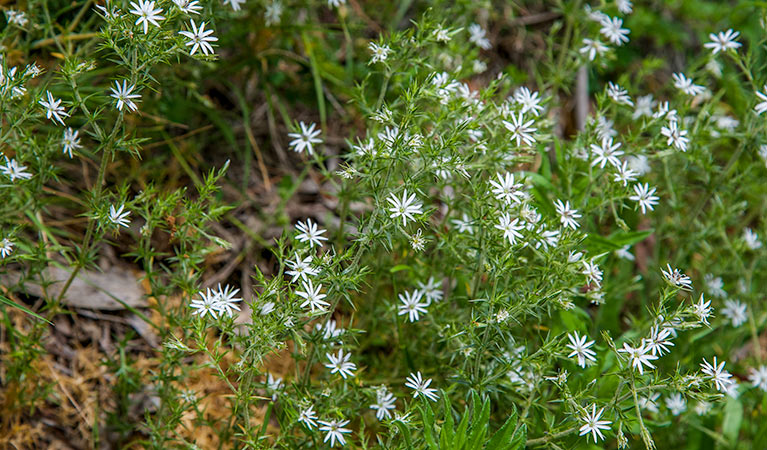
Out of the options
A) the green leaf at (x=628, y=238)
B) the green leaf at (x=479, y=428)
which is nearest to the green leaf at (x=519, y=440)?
the green leaf at (x=479, y=428)

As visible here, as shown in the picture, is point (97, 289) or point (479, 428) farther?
point (97, 289)

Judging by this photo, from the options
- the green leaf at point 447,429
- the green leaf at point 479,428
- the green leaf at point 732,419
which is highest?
the green leaf at point 447,429

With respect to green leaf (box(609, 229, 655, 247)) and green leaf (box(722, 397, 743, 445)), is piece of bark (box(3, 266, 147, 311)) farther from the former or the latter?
green leaf (box(722, 397, 743, 445))

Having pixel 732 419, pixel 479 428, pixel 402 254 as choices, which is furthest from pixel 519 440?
pixel 732 419

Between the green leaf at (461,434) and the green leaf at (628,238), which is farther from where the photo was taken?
the green leaf at (628,238)

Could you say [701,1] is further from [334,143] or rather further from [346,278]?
[346,278]

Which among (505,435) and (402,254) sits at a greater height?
(402,254)

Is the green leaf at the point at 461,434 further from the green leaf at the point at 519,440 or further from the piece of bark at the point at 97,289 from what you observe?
the piece of bark at the point at 97,289

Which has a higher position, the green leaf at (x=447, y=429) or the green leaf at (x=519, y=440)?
the green leaf at (x=447, y=429)

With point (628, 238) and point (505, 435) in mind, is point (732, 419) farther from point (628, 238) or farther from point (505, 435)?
point (505, 435)

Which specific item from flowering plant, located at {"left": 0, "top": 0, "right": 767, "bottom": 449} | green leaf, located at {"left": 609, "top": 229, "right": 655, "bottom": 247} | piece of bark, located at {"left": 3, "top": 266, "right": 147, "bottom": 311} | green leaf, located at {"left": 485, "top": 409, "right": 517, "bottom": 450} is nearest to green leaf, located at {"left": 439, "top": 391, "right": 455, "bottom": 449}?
flowering plant, located at {"left": 0, "top": 0, "right": 767, "bottom": 449}

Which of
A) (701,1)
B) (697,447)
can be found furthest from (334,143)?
(701,1)

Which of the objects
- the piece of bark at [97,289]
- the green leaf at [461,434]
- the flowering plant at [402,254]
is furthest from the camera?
the piece of bark at [97,289]
